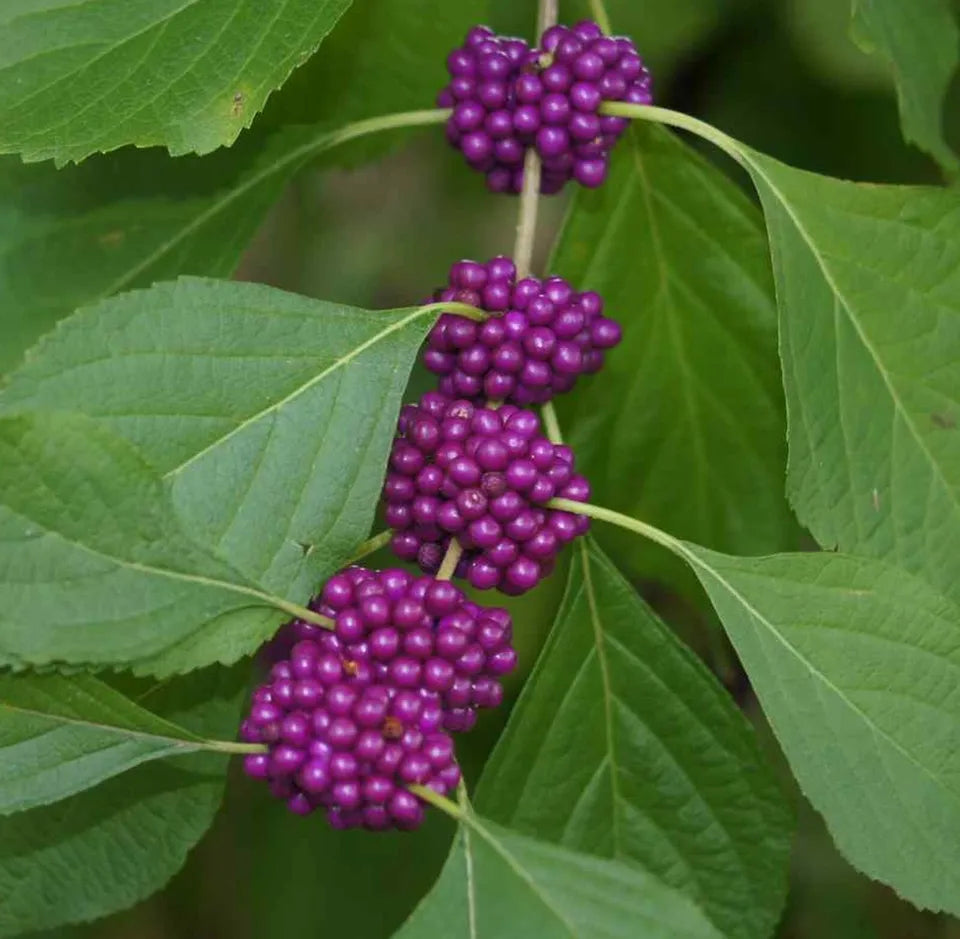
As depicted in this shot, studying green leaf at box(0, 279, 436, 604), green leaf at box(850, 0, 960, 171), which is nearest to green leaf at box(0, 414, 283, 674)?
green leaf at box(0, 279, 436, 604)

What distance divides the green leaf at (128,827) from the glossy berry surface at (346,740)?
31 cm

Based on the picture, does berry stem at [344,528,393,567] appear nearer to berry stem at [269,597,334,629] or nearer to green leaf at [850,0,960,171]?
berry stem at [269,597,334,629]

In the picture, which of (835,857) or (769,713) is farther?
(835,857)

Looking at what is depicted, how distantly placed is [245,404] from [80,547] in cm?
21

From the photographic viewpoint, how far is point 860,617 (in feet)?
4.61

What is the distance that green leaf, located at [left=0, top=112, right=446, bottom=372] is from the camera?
69.2 inches

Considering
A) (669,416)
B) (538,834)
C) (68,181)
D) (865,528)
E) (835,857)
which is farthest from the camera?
(835,857)

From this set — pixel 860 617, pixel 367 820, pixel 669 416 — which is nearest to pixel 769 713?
pixel 860 617

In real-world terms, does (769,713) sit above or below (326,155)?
below

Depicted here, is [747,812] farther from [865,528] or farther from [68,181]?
[68,181]

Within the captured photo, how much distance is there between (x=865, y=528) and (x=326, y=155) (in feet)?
3.09

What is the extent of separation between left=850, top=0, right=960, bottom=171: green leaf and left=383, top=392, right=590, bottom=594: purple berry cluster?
62 centimetres

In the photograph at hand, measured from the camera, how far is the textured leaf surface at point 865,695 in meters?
1.35

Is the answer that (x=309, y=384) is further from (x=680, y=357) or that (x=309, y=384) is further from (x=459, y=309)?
(x=680, y=357)
